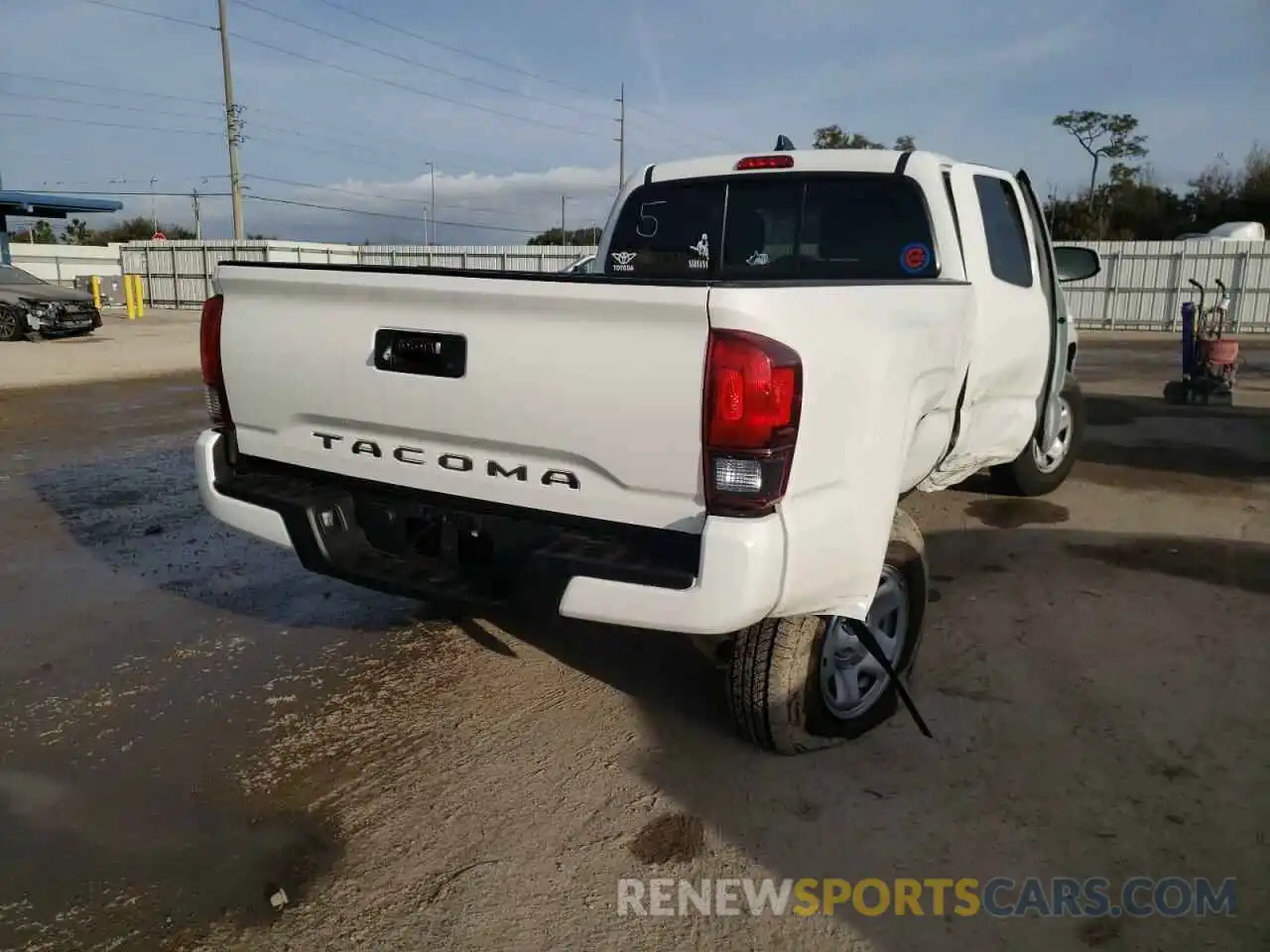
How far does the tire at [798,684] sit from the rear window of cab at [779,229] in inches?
53.7

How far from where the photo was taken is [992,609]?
15.0 feet

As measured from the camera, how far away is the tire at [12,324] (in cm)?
1889

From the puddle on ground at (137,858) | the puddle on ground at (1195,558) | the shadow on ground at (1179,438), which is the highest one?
the shadow on ground at (1179,438)

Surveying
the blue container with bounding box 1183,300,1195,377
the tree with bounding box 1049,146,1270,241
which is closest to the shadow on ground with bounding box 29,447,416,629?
the blue container with bounding box 1183,300,1195,377

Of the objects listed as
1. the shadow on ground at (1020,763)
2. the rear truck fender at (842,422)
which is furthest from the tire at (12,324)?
the rear truck fender at (842,422)

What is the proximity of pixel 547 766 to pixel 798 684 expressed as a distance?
89 centimetres

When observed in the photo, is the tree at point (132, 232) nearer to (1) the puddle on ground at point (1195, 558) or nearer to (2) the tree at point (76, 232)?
(2) the tree at point (76, 232)

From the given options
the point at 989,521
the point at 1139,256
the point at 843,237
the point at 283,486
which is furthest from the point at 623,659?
the point at 1139,256

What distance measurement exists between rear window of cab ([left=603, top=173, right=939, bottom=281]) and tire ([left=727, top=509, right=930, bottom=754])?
1363 mm

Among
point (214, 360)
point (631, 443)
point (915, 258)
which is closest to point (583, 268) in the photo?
point (915, 258)

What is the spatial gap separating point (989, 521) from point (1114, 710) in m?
2.80

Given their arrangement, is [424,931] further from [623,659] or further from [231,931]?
[623,659]

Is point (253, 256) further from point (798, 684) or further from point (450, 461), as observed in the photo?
point (798, 684)

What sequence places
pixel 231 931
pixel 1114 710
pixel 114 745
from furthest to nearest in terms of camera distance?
1. pixel 1114 710
2. pixel 114 745
3. pixel 231 931
